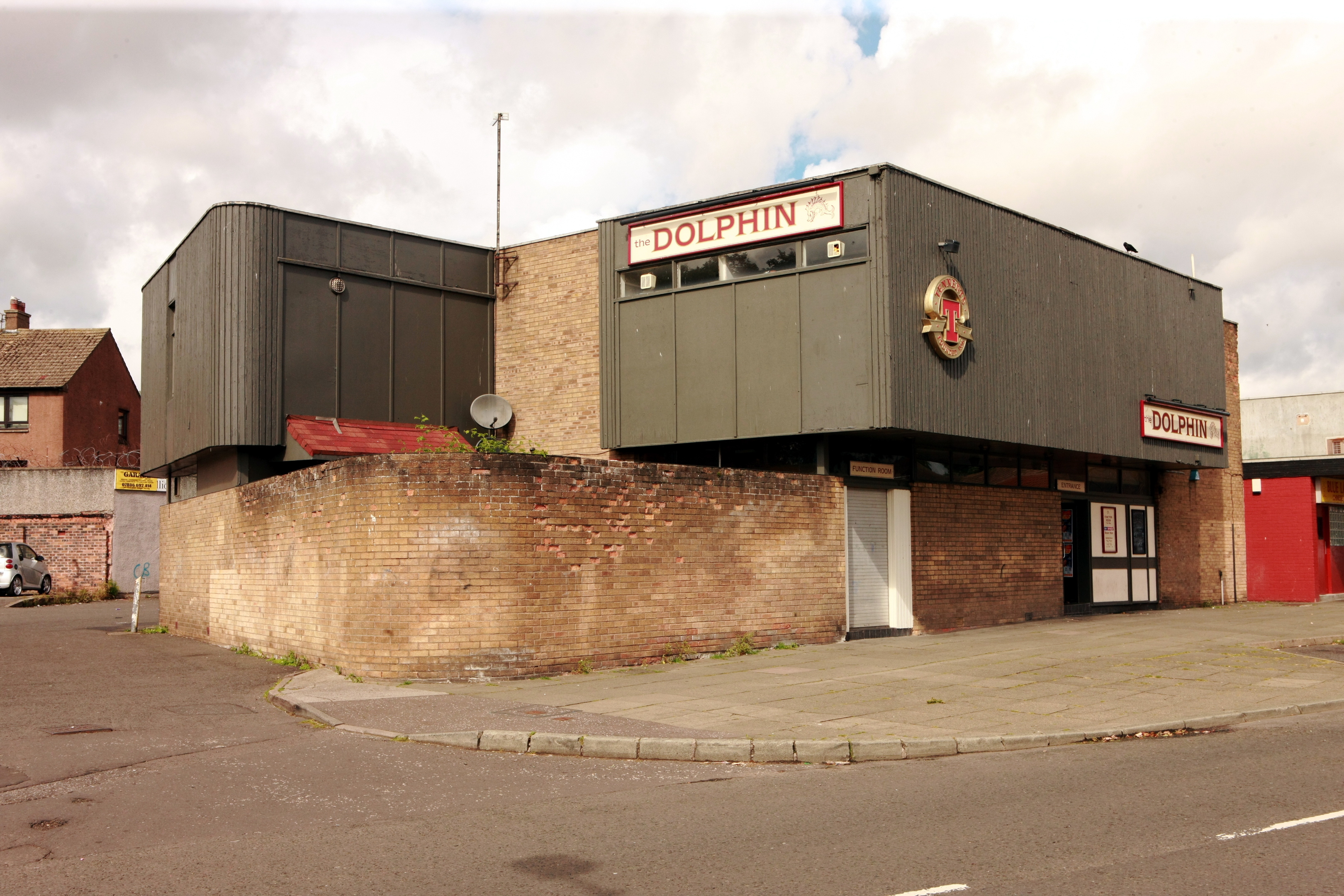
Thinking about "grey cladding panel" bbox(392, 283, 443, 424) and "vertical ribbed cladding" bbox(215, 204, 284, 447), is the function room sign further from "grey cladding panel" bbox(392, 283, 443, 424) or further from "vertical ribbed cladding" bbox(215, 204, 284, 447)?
"vertical ribbed cladding" bbox(215, 204, 284, 447)

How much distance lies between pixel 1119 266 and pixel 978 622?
301 inches

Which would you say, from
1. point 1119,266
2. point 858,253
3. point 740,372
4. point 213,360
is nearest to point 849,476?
point 740,372

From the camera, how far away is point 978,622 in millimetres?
19469

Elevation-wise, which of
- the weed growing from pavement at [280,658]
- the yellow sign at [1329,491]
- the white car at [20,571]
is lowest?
the weed growing from pavement at [280,658]

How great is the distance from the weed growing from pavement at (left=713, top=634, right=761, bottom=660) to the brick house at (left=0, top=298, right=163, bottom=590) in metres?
21.1

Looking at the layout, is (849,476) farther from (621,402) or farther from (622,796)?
(622,796)

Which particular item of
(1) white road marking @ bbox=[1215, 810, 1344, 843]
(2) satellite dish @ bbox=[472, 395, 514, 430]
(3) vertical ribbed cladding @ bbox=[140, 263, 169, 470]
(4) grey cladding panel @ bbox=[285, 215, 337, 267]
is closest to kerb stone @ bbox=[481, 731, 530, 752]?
(1) white road marking @ bbox=[1215, 810, 1344, 843]

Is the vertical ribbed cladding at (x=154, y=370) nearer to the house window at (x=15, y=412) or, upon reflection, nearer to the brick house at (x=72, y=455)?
the brick house at (x=72, y=455)

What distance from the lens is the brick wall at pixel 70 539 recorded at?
34.6 metres

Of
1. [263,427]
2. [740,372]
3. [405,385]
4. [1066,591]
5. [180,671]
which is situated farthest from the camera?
[1066,591]

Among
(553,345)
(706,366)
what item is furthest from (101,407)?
(706,366)

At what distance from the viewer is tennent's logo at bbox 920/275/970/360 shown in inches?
648

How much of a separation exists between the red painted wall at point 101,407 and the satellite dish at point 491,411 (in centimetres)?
2460

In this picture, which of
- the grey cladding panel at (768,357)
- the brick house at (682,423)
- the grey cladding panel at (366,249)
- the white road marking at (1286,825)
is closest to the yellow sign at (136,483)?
the brick house at (682,423)
